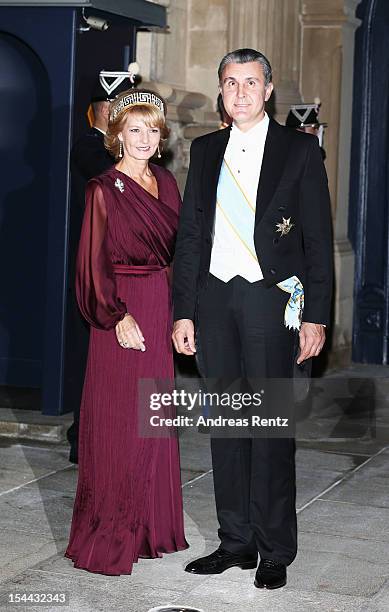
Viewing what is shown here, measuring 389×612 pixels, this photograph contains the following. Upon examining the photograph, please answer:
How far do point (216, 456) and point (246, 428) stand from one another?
0.53ft

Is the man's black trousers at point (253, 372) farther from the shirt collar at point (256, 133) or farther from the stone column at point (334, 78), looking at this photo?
the stone column at point (334, 78)

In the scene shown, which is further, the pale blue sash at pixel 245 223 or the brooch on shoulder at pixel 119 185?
the brooch on shoulder at pixel 119 185

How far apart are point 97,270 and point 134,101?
2.27 ft

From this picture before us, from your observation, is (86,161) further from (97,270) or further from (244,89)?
(244,89)

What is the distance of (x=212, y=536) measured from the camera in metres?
6.00

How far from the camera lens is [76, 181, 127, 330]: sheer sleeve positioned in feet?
17.5

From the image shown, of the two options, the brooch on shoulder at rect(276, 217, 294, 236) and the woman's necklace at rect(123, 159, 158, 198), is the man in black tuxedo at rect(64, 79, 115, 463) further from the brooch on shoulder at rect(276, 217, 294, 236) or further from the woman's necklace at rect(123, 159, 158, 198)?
the brooch on shoulder at rect(276, 217, 294, 236)

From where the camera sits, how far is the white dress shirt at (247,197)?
17.0ft

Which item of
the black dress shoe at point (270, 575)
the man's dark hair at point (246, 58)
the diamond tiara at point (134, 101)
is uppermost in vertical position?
the man's dark hair at point (246, 58)

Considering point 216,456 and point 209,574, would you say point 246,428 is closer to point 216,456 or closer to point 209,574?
point 216,456

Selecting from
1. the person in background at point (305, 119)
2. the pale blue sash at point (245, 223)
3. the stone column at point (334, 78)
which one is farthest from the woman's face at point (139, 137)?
the stone column at point (334, 78)

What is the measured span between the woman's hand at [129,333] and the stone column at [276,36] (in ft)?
17.2

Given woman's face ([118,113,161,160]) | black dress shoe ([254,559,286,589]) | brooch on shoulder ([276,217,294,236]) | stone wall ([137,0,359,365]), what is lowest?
black dress shoe ([254,559,286,589])

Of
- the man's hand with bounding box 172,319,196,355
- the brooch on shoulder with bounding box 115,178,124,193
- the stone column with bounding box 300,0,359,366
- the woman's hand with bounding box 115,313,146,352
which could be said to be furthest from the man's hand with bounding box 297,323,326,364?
the stone column with bounding box 300,0,359,366
